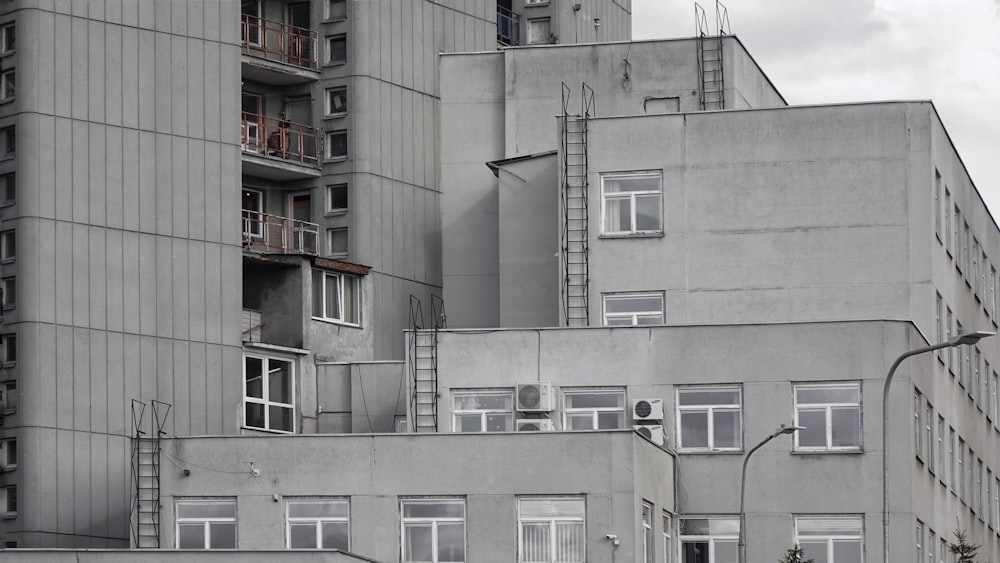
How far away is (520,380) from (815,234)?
9774mm

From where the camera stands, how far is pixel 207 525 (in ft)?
182

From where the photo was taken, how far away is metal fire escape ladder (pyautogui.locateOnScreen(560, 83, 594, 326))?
64.6 m

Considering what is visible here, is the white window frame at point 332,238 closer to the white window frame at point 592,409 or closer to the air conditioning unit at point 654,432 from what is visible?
the white window frame at point 592,409

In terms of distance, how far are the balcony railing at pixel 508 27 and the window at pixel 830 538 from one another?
111 feet

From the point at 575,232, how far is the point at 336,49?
44.6 feet

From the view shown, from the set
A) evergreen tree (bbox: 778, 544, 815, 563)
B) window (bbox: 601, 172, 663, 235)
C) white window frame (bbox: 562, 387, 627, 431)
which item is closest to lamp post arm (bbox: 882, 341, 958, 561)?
evergreen tree (bbox: 778, 544, 815, 563)

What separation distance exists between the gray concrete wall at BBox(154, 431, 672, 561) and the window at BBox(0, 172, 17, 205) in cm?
1055

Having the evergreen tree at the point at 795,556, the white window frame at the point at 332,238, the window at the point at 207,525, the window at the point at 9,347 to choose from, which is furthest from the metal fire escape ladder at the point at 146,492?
the white window frame at the point at 332,238

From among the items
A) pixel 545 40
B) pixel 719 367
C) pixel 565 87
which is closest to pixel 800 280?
pixel 719 367

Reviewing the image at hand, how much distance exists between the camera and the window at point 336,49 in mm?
74188

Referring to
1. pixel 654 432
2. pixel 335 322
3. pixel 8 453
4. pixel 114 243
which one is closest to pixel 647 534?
pixel 654 432

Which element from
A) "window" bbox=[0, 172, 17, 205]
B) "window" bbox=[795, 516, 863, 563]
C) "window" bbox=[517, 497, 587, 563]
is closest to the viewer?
"window" bbox=[517, 497, 587, 563]

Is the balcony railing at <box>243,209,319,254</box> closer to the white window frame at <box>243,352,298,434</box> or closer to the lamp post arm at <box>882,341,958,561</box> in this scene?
the white window frame at <box>243,352,298,434</box>

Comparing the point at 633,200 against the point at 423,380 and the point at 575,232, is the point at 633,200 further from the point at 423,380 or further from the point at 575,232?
the point at 423,380
